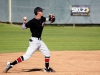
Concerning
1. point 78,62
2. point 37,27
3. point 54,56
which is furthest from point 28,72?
point 54,56

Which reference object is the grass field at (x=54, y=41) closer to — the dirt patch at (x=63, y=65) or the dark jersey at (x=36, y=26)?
the dirt patch at (x=63, y=65)

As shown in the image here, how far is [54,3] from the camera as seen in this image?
111 ft

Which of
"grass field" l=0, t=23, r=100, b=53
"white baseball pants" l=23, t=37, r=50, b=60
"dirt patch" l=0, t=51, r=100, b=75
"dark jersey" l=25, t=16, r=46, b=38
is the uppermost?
"dark jersey" l=25, t=16, r=46, b=38

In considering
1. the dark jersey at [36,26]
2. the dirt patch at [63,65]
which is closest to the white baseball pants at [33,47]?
the dark jersey at [36,26]

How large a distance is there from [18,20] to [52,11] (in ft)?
12.9

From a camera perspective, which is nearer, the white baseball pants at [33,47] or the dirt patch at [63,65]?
the white baseball pants at [33,47]

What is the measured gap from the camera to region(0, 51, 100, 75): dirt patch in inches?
366

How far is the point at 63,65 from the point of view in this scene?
35.1ft

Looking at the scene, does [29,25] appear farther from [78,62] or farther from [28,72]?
[78,62]

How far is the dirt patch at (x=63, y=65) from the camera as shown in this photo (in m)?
9.29

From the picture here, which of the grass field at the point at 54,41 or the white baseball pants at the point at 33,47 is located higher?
the white baseball pants at the point at 33,47

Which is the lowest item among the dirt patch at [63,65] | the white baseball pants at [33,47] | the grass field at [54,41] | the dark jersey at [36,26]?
the grass field at [54,41]

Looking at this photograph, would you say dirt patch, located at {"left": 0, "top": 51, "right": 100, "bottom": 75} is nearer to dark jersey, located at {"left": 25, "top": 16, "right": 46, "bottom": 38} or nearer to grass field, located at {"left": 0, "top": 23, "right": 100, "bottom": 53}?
dark jersey, located at {"left": 25, "top": 16, "right": 46, "bottom": 38}

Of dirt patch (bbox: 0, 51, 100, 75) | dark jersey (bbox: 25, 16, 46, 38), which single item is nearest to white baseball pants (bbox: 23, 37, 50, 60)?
dark jersey (bbox: 25, 16, 46, 38)
